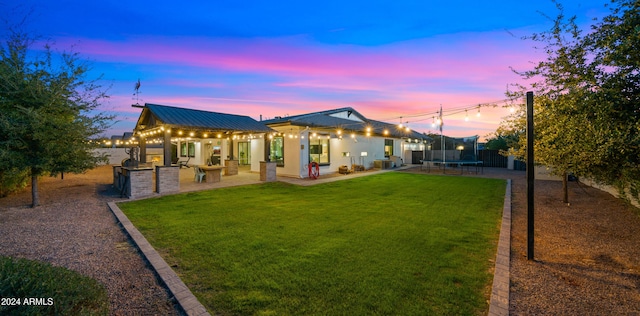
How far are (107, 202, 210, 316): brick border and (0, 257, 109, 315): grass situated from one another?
79cm

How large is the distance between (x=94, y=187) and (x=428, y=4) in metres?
14.5

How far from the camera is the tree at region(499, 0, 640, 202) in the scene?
3.26 metres

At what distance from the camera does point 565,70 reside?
448 centimetres

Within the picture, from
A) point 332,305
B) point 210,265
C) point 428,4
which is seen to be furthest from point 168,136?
point 428,4

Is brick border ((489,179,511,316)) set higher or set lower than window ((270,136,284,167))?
lower

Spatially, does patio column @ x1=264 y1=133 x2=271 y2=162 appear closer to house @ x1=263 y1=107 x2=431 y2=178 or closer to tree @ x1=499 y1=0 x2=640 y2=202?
house @ x1=263 y1=107 x2=431 y2=178

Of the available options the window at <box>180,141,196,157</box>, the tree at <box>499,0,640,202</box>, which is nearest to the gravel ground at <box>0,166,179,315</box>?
the tree at <box>499,0,640,202</box>

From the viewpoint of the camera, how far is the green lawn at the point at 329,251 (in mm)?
2691

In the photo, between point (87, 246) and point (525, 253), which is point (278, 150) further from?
point (525, 253)

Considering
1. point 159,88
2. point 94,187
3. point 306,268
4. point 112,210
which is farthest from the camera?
point 159,88

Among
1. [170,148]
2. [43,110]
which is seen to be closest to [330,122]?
[170,148]

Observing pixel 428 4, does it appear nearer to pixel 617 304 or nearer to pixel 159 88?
pixel 617 304

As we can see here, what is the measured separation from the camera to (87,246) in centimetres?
436

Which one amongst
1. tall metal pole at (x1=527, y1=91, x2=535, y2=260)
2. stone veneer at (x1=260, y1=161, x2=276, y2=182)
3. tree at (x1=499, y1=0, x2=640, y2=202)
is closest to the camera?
tree at (x1=499, y1=0, x2=640, y2=202)
